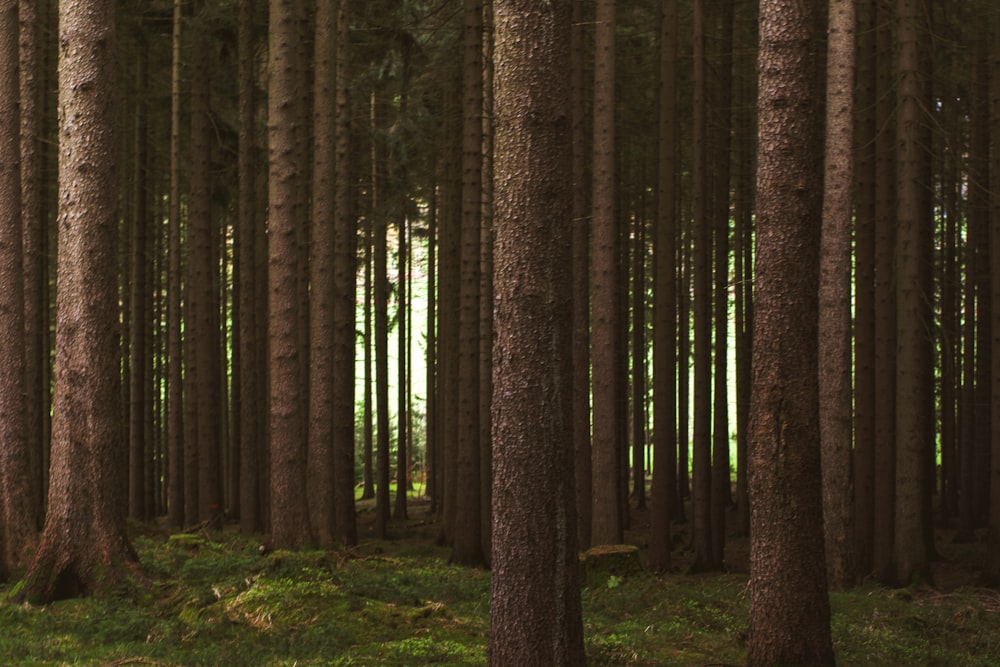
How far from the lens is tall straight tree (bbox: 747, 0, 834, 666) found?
7305 mm

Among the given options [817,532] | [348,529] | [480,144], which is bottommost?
[348,529]

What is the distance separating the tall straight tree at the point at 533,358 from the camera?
621cm

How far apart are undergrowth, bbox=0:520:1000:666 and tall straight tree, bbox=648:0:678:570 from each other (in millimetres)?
2539

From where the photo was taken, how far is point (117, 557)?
9.46 meters

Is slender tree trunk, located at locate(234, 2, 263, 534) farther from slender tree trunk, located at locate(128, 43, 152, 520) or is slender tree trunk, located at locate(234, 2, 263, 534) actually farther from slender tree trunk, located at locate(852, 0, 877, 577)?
slender tree trunk, located at locate(852, 0, 877, 577)

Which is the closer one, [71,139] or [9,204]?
[71,139]

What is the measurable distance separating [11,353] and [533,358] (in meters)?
6.55

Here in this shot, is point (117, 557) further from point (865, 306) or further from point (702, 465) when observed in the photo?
point (865, 306)

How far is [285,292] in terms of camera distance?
12.2m

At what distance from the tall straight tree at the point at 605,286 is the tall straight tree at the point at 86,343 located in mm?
6681

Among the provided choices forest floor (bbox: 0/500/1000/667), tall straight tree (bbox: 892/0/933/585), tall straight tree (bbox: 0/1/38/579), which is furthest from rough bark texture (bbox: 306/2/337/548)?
tall straight tree (bbox: 892/0/933/585)

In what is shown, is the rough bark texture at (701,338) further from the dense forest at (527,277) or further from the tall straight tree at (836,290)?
the tall straight tree at (836,290)

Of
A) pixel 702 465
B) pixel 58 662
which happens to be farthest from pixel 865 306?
pixel 58 662

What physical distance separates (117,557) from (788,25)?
7224 millimetres
